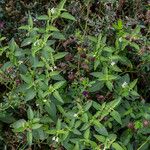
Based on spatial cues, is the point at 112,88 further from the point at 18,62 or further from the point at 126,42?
the point at 18,62

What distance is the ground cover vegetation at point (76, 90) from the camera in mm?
2604

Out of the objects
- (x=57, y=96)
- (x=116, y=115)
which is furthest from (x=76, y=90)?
(x=116, y=115)

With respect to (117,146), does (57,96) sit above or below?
above

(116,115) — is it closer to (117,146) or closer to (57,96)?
(117,146)

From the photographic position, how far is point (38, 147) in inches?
113

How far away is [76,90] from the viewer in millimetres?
2830

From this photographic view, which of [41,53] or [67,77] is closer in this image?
[41,53]

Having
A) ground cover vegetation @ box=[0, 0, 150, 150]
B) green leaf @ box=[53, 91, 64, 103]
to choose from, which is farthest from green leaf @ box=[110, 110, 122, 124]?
green leaf @ box=[53, 91, 64, 103]

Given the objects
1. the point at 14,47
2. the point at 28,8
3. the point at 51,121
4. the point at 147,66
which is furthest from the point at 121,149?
the point at 28,8

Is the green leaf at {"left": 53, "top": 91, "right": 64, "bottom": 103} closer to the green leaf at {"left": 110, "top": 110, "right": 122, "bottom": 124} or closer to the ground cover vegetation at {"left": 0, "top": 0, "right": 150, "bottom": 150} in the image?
the ground cover vegetation at {"left": 0, "top": 0, "right": 150, "bottom": 150}

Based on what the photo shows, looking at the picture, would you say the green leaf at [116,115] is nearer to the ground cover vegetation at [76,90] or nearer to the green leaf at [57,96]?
the ground cover vegetation at [76,90]

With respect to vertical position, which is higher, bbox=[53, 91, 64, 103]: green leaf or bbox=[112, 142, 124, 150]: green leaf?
bbox=[53, 91, 64, 103]: green leaf

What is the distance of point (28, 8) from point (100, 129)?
1371mm

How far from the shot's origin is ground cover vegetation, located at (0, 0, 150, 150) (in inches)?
103
